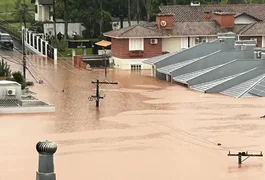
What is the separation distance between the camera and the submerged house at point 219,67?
36.1 m

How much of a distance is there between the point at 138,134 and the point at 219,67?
48.2 ft

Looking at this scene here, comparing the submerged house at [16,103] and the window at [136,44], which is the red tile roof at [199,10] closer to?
the window at [136,44]

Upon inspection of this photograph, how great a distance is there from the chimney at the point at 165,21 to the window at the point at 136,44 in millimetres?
2126

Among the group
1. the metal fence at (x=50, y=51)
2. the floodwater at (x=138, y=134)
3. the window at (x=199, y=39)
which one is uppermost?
the window at (x=199, y=39)

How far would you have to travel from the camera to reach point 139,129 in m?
25.6

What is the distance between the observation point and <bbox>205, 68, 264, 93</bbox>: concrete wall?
36.2m

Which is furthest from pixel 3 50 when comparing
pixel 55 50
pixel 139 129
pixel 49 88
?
pixel 139 129

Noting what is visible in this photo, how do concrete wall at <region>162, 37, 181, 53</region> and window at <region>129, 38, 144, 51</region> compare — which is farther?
concrete wall at <region>162, 37, 181, 53</region>

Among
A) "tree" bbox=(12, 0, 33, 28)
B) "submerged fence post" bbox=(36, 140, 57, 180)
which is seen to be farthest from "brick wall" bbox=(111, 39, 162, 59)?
"submerged fence post" bbox=(36, 140, 57, 180)

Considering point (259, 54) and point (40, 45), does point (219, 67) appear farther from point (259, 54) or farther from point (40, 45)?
point (40, 45)

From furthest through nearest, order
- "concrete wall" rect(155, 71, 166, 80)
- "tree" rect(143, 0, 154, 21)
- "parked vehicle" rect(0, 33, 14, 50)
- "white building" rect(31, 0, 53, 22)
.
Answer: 1. "white building" rect(31, 0, 53, 22)
2. "tree" rect(143, 0, 154, 21)
3. "parked vehicle" rect(0, 33, 14, 50)
4. "concrete wall" rect(155, 71, 166, 80)

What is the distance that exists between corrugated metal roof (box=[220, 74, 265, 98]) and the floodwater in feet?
2.10

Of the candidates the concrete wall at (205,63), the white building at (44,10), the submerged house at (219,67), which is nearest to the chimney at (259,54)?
the submerged house at (219,67)

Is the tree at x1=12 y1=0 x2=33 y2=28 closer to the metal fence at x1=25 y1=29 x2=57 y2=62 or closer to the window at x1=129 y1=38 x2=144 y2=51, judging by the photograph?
the metal fence at x1=25 y1=29 x2=57 y2=62
